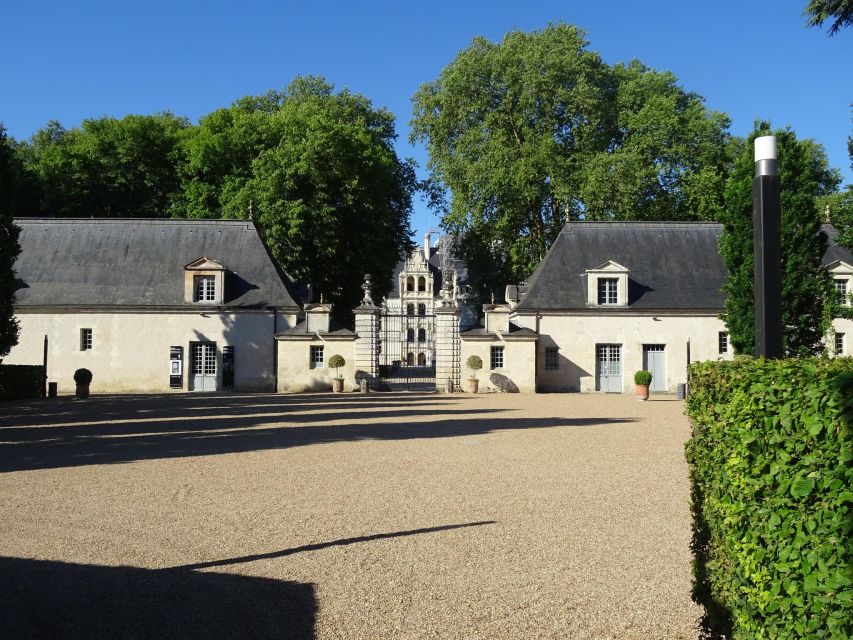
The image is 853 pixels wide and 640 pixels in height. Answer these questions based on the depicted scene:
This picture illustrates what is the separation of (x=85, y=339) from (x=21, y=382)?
5633 millimetres

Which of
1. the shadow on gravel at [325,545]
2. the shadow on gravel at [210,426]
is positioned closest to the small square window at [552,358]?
the shadow on gravel at [210,426]

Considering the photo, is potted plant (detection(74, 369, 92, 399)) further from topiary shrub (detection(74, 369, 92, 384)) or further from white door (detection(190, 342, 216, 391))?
white door (detection(190, 342, 216, 391))

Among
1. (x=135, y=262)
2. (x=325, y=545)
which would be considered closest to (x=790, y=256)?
(x=325, y=545)

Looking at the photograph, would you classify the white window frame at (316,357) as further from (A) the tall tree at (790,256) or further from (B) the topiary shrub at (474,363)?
(A) the tall tree at (790,256)

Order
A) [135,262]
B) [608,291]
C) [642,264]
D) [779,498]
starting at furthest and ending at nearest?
[642,264]
[135,262]
[608,291]
[779,498]

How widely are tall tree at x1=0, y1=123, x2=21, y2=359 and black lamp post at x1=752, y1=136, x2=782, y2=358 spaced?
20.0 meters

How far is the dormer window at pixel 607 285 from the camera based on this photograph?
96.9ft

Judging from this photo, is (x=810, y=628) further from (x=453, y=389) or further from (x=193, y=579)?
(x=453, y=389)

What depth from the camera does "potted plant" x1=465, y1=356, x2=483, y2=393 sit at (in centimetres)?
2788

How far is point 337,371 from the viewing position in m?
28.2

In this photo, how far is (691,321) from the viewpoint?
96.0 ft

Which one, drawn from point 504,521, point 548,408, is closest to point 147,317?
point 548,408

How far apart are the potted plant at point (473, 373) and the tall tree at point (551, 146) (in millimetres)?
9509

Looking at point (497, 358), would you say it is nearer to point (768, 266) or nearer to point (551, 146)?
point (551, 146)
